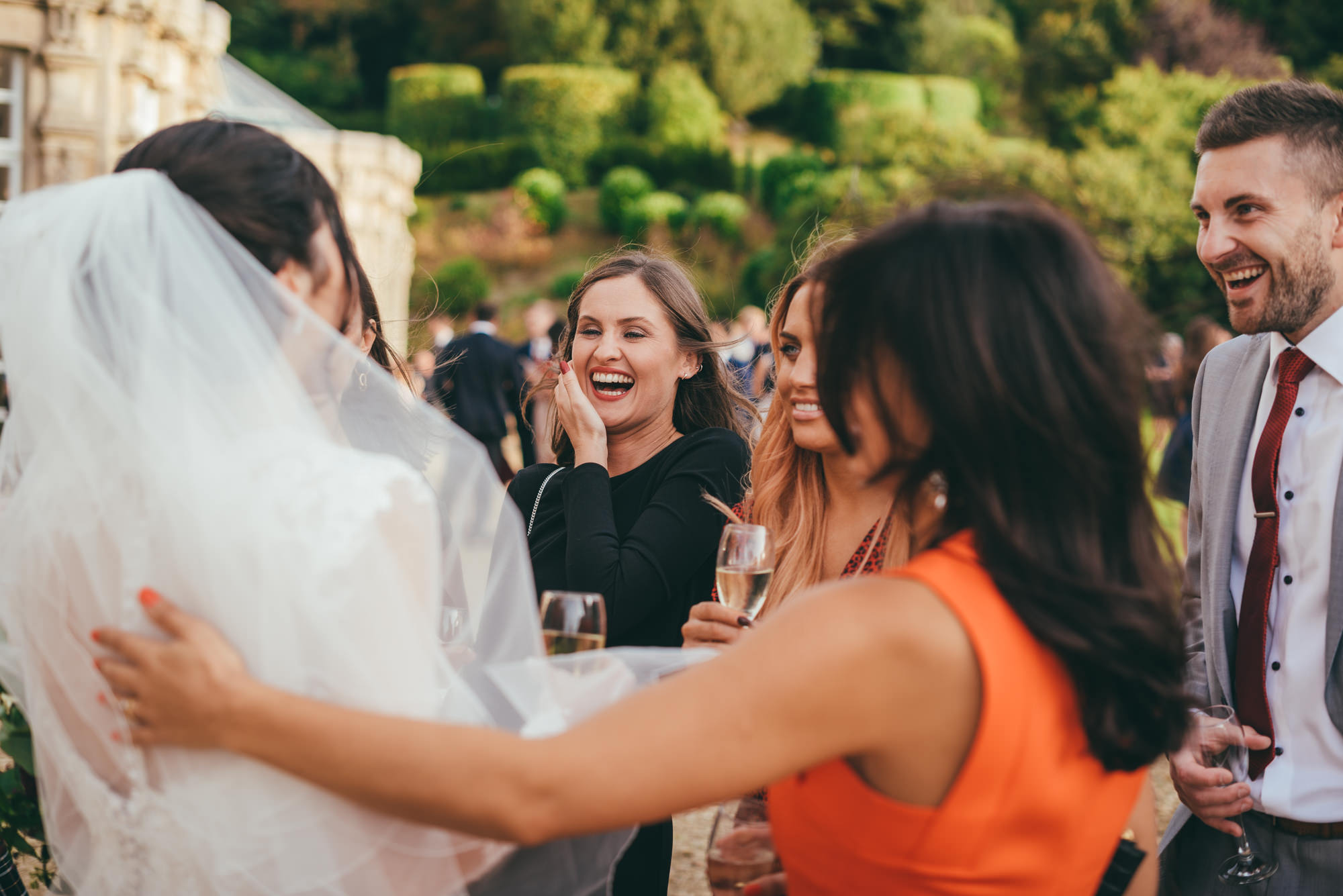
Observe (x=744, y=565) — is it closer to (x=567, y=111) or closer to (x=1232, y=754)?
(x=1232, y=754)

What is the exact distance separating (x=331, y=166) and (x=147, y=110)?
179 inches

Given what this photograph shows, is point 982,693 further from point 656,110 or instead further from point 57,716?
point 656,110

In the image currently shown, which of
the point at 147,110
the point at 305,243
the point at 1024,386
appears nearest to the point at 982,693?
the point at 1024,386

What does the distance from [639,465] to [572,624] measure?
4.78ft

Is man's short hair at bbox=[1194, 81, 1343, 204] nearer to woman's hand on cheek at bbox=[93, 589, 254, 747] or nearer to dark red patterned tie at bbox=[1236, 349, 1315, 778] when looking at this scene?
dark red patterned tie at bbox=[1236, 349, 1315, 778]

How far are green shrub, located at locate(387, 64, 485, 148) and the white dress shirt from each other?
37865mm

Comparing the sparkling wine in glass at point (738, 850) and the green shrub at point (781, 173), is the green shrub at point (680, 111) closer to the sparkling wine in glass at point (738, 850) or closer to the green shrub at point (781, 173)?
the green shrub at point (781, 173)

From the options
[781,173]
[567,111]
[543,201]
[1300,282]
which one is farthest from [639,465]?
[567,111]

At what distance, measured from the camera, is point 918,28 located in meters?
41.9

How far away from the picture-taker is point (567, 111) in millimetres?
35750

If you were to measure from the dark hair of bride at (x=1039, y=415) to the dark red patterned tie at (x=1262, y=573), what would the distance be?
1.02 m

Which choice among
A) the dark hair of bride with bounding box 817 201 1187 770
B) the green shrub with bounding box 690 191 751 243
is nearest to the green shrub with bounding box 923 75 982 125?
the green shrub with bounding box 690 191 751 243

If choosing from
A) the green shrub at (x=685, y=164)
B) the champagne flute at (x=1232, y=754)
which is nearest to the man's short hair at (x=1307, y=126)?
the champagne flute at (x=1232, y=754)

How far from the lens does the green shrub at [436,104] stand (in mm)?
37438
